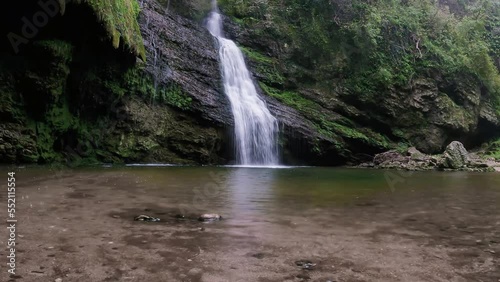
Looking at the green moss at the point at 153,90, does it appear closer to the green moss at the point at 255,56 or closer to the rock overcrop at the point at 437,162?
the green moss at the point at 255,56

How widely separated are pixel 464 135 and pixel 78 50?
19166 millimetres

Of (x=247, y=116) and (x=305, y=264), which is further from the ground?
(x=247, y=116)

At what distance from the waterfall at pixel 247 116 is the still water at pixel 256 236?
29.2ft

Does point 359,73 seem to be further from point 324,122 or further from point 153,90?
point 153,90

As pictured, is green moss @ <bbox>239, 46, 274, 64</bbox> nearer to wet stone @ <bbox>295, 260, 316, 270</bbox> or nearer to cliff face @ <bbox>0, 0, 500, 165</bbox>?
cliff face @ <bbox>0, 0, 500, 165</bbox>

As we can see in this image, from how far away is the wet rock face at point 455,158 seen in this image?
1530cm

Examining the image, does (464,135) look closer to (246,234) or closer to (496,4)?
(496,4)

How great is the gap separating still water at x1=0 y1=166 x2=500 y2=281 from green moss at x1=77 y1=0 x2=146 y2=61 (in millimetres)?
5345

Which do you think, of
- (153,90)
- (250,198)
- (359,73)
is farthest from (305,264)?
(359,73)

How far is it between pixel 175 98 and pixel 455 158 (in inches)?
424

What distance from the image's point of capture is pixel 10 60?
10.6m

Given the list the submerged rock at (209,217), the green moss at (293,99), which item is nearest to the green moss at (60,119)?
the green moss at (293,99)

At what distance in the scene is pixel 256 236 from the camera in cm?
364

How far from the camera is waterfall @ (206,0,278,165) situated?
15289mm
